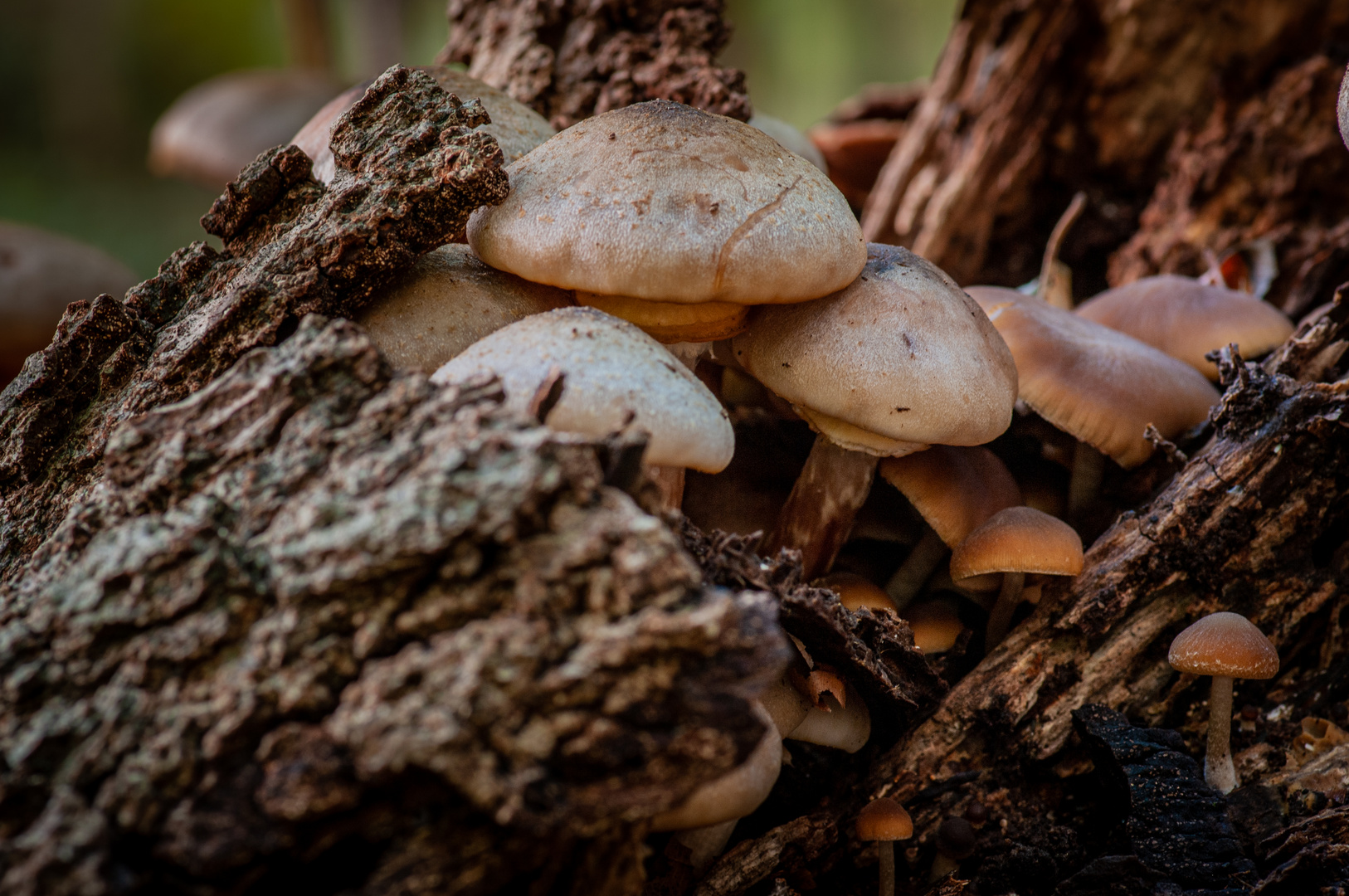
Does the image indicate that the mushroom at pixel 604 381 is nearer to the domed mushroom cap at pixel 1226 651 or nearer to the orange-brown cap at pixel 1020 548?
the orange-brown cap at pixel 1020 548

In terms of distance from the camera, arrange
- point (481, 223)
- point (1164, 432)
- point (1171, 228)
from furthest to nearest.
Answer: point (1171, 228), point (1164, 432), point (481, 223)

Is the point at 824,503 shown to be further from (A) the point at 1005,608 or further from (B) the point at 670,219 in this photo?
(B) the point at 670,219

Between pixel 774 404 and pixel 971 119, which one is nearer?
pixel 774 404

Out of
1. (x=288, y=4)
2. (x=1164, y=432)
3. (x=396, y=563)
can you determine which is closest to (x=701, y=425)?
(x=396, y=563)

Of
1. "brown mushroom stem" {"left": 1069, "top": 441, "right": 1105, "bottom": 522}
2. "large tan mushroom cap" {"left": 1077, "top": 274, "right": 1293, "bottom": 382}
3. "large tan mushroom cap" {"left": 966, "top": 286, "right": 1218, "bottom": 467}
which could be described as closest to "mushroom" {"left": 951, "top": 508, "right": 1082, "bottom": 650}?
"large tan mushroom cap" {"left": 966, "top": 286, "right": 1218, "bottom": 467}

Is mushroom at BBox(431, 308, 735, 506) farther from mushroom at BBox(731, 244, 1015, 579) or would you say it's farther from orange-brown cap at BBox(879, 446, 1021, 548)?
orange-brown cap at BBox(879, 446, 1021, 548)

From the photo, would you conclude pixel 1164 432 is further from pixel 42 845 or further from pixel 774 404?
pixel 42 845
